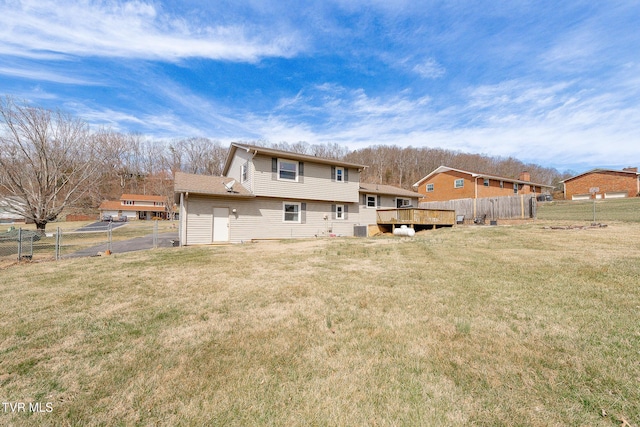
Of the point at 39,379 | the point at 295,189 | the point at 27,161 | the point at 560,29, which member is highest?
the point at 560,29

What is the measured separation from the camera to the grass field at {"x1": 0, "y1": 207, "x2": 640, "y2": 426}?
2105mm

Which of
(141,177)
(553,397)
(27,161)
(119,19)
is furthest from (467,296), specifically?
(141,177)

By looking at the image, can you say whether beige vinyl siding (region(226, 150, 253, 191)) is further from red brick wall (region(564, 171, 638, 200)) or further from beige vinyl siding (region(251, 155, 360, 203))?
red brick wall (region(564, 171, 638, 200))

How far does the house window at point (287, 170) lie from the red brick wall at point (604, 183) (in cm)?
4141

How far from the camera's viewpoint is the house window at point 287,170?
1576cm

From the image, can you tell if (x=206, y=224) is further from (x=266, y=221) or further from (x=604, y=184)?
(x=604, y=184)

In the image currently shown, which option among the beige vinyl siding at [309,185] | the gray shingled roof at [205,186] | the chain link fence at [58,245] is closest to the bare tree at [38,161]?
the chain link fence at [58,245]

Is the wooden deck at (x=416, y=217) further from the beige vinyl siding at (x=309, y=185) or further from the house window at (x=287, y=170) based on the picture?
the house window at (x=287, y=170)

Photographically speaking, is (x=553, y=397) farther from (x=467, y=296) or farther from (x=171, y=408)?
(x=171, y=408)

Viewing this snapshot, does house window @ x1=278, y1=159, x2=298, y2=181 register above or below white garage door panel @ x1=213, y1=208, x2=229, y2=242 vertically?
above

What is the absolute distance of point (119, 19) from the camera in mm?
9344

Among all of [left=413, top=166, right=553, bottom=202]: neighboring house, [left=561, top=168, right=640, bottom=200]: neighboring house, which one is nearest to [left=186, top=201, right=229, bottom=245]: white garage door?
[left=413, top=166, right=553, bottom=202]: neighboring house

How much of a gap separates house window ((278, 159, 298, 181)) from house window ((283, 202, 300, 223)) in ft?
5.47

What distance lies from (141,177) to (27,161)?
4764 centimetres
